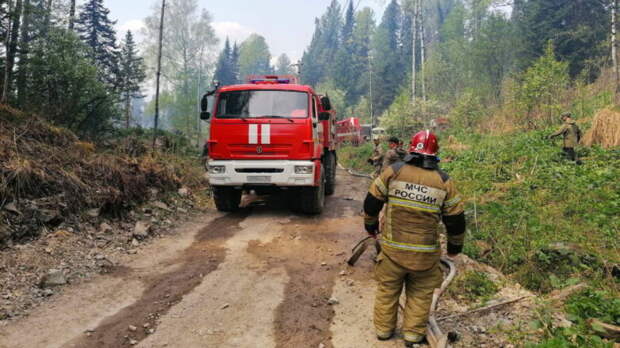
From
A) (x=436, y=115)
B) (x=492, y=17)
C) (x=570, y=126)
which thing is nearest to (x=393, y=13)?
(x=492, y=17)

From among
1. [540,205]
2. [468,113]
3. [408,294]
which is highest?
[468,113]

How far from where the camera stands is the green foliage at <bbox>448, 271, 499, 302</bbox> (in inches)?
170

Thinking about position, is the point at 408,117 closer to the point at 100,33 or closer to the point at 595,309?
the point at 595,309

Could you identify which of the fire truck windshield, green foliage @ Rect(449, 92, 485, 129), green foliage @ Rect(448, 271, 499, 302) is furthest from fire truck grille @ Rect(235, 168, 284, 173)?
green foliage @ Rect(449, 92, 485, 129)

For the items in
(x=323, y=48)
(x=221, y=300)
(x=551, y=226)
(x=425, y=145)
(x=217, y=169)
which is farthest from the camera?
(x=323, y=48)

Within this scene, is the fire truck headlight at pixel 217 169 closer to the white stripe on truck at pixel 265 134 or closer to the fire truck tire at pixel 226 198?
the fire truck tire at pixel 226 198

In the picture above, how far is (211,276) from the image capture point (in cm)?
500

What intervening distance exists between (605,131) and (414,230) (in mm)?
10738

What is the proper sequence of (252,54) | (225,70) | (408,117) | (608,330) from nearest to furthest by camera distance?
(608,330), (408,117), (225,70), (252,54)

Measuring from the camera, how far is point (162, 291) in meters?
4.52

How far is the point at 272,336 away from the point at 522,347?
2.09 metres

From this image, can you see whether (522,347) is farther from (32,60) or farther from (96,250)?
(32,60)

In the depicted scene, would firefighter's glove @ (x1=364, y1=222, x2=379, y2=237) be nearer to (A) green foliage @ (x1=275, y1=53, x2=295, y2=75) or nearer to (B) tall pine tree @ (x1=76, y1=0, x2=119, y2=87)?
(B) tall pine tree @ (x1=76, y1=0, x2=119, y2=87)

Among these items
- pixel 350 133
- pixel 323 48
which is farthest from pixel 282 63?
pixel 350 133
